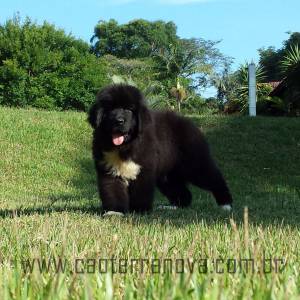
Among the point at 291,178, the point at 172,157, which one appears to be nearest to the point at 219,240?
the point at 172,157

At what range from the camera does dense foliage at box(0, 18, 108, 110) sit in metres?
38.4

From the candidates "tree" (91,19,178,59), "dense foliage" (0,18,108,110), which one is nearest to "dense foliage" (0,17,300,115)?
"dense foliage" (0,18,108,110)

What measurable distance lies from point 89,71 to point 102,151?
34647 millimetres

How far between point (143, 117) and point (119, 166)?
0.66m

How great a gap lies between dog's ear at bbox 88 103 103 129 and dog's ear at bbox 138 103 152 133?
473mm

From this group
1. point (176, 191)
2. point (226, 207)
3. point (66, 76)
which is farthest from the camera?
point (66, 76)

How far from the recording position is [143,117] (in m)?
8.07

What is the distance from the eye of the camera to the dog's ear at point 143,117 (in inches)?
316

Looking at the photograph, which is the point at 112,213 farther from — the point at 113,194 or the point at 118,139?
the point at 118,139

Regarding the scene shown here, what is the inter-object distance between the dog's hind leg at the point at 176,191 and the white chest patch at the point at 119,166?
1.90 m

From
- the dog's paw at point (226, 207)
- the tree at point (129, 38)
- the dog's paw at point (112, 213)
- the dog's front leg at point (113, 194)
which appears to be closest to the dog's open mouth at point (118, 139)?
the dog's front leg at point (113, 194)

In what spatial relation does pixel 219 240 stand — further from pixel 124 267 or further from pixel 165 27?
pixel 165 27

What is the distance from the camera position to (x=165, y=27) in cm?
9919

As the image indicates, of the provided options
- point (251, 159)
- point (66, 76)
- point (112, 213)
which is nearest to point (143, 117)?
point (112, 213)
